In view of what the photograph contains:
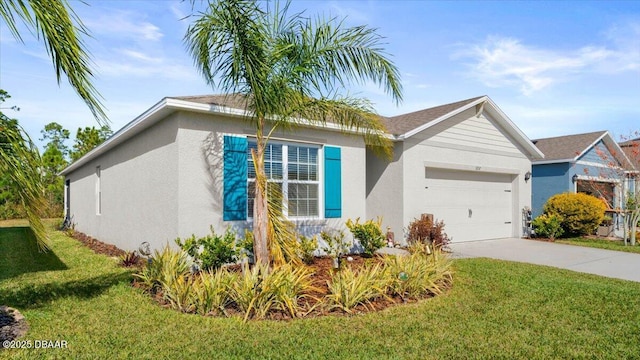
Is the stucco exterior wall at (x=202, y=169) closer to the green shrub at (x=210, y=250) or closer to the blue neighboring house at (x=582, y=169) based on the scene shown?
the green shrub at (x=210, y=250)

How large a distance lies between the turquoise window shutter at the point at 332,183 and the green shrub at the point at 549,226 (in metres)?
8.63

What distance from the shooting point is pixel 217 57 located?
20.9 ft

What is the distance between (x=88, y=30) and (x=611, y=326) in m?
6.87

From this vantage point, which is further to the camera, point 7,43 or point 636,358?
point 636,358

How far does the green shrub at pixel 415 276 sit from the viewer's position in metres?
6.21

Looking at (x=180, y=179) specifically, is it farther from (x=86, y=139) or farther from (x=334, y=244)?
(x=86, y=139)

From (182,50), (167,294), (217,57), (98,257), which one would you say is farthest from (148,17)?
(98,257)

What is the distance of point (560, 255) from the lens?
34.5ft

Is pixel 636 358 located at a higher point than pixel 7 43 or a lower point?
lower

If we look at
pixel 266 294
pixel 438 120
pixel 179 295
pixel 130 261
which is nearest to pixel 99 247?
pixel 130 261

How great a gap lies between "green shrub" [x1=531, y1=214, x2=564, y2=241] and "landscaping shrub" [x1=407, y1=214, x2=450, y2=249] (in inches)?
213

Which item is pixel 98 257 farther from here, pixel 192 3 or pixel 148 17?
pixel 192 3

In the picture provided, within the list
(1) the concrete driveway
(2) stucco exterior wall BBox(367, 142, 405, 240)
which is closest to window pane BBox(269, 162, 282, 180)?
(2) stucco exterior wall BBox(367, 142, 405, 240)

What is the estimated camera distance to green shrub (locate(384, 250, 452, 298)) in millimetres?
6211
